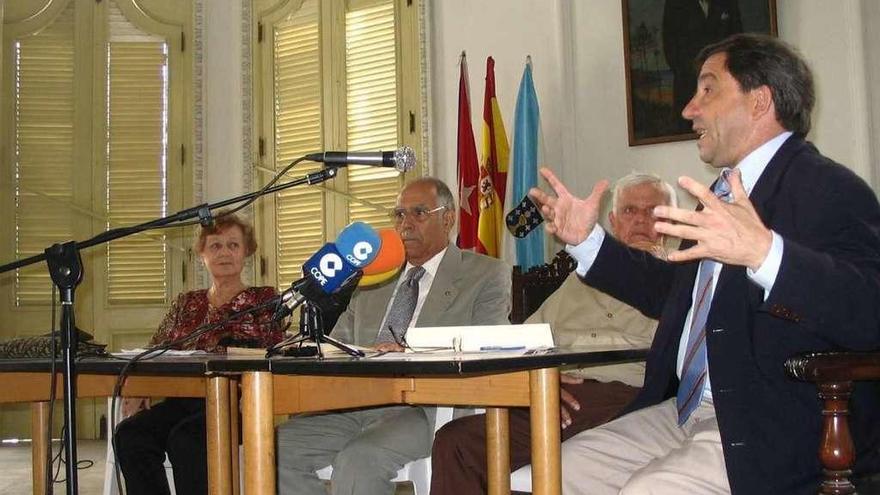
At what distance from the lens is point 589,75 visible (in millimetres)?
5629

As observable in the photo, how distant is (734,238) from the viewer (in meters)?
1.75

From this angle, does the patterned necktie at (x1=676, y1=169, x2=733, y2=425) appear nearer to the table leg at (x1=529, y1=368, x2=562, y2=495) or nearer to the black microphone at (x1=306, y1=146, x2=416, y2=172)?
the table leg at (x1=529, y1=368, x2=562, y2=495)

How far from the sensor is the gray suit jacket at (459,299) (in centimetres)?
341

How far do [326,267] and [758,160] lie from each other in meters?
0.99

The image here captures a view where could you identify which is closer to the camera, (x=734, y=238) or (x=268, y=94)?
(x=734, y=238)

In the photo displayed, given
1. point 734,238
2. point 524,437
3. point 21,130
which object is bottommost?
point 524,437

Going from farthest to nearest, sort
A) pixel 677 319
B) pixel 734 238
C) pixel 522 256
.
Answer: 1. pixel 522 256
2. pixel 677 319
3. pixel 734 238

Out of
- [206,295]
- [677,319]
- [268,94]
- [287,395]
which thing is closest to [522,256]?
[206,295]

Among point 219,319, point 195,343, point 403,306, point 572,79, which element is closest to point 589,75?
point 572,79

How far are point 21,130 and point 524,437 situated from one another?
5.27 metres

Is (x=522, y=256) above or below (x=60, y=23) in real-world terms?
below

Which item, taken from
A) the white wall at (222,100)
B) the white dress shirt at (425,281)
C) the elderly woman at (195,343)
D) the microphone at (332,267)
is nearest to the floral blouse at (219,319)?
the elderly woman at (195,343)

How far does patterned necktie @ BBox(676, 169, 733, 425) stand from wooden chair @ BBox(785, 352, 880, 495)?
35cm

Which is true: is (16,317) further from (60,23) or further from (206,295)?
(206,295)
